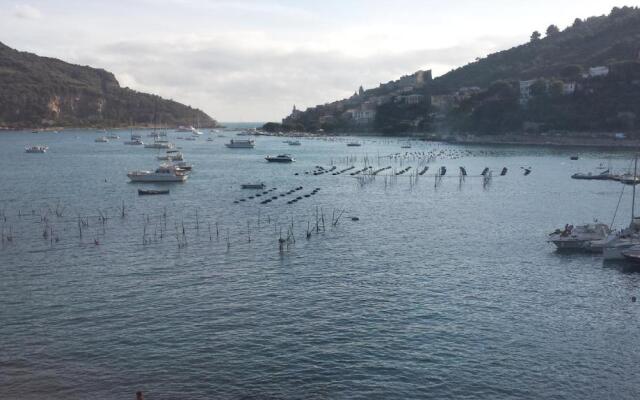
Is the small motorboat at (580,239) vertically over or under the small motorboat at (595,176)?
under

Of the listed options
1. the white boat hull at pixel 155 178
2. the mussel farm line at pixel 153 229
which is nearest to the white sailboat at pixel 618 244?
the mussel farm line at pixel 153 229

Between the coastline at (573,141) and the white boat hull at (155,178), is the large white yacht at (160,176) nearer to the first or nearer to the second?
the white boat hull at (155,178)

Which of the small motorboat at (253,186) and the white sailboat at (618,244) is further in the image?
the small motorboat at (253,186)

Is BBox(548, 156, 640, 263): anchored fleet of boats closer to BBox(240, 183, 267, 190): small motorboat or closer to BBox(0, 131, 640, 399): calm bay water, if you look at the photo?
BBox(0, 131, 640, 399): calm bay water

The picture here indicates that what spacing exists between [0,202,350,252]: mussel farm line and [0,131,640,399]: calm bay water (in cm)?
35

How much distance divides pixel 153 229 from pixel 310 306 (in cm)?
2775

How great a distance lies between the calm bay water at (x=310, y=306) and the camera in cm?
2895

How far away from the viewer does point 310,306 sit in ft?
125

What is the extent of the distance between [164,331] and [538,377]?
19.6m

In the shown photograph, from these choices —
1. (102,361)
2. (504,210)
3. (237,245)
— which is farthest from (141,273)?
(504,210)

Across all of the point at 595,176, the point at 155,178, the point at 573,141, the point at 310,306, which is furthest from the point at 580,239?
the point at 573,141

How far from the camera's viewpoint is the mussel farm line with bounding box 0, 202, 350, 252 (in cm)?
5453

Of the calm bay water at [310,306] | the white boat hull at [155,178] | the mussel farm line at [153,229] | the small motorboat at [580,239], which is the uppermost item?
the white boat hull at [155,178]

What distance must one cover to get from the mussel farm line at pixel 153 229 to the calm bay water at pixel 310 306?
352 mm
